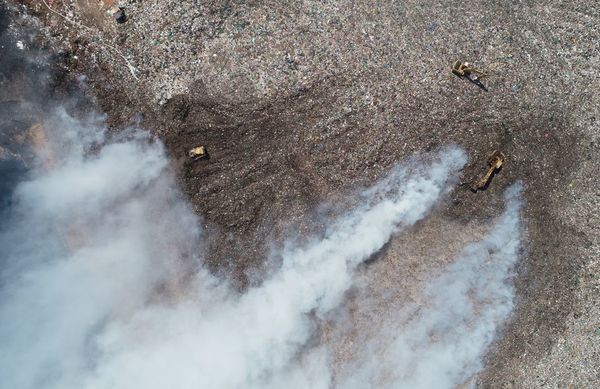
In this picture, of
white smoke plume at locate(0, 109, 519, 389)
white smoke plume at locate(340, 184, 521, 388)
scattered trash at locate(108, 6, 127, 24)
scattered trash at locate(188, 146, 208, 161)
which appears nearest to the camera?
white smoke plume at locate(0, 109, 519, 389)

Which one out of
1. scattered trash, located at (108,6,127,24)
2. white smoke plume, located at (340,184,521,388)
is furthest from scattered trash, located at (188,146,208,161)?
white smoke plume, located at (340,184,521,388)

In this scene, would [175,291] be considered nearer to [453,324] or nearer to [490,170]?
[453,324]

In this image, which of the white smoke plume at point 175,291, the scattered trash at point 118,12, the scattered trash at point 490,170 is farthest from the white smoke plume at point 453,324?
the scattered trash at point 118,12

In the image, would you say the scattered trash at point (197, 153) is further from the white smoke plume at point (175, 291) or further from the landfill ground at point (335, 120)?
the white smoke plume at point (175, 291)

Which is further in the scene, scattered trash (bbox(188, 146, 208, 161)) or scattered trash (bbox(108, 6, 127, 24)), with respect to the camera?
scattered trash (bbox(108, 6, 127, 24))

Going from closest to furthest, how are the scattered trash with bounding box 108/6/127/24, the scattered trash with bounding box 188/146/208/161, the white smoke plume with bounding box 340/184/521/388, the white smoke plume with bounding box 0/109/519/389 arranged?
1. the white smoke plume with bounding box 0/109/519/389
2. the white smoke plume with bounding box 340/184/521/388
3. the scattered trash with bounding box 188/146/208/161
4. the scattered trash with bounding box 108/6/127/24

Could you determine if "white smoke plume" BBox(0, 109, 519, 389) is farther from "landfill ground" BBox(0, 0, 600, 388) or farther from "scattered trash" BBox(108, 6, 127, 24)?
"scattered trash" BBox(108, 6, 127, 24)
